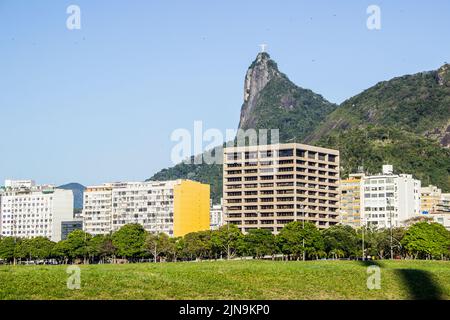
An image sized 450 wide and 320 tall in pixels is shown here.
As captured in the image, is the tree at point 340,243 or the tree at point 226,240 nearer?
the tree at point 340,243

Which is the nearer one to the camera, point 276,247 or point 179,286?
point 179,286

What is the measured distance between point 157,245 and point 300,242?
35575 millimetres

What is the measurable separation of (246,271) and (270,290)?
7.50m

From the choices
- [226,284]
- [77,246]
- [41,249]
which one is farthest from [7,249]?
[226,284]

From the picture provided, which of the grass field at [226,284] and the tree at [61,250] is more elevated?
the grass field at [226,284]

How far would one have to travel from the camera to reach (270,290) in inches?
2306

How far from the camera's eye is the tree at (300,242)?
534ft

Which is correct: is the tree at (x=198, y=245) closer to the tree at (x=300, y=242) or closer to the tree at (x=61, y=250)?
the tree at (x=300, y=242)

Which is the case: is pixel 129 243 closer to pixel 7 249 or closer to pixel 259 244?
pixel 259 244

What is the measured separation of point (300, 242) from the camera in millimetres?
163500

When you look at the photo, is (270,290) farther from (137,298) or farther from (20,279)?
(20,279)

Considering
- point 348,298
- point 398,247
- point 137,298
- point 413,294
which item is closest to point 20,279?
point 137,298

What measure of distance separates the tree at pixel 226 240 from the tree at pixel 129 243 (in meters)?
16.4

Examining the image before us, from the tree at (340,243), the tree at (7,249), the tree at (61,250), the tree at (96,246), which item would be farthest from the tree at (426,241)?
the tree at (7,249)
